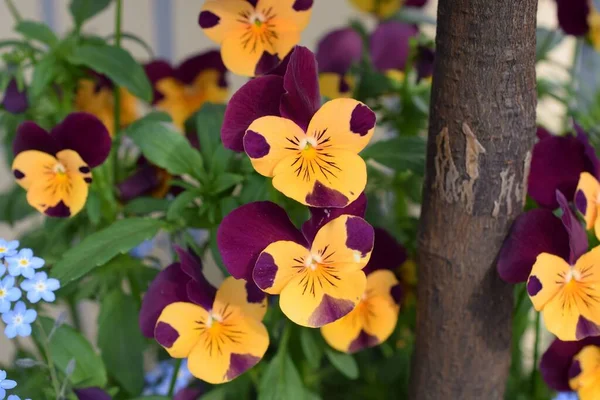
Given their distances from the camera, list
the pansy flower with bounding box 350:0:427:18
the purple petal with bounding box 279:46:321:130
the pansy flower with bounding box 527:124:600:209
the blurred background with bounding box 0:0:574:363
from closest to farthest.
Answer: the purple petal with bounding box 279:46:321:130, the pansy flower with bounding box 527:124:600:209, the pansy flower with bounding box 350:0:427:18, the blurred background with bounding box 0:0:574:363

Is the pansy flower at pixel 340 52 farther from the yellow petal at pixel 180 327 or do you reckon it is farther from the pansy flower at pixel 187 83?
the yellow petal at pixel 180 327

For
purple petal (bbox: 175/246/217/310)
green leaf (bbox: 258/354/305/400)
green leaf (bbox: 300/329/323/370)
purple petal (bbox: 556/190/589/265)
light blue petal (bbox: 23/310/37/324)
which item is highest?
purple petal (bbox: 556/190/589/265)

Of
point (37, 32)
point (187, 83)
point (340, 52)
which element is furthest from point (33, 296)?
point (340, 52)

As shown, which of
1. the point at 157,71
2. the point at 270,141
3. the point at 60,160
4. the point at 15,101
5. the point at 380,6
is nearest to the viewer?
the point at 270,141

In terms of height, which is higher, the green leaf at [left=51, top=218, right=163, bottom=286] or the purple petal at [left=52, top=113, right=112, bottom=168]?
the purple petal at [left=52, top=113, right=112, bottom=168]

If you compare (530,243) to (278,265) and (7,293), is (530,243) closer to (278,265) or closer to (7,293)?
(278,265)

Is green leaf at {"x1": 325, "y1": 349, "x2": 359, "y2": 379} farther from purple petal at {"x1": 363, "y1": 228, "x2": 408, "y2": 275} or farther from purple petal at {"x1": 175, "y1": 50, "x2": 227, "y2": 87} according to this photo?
purple petal at {"x1": 175, "y1": 50, "x2": 227, "y2": 87}

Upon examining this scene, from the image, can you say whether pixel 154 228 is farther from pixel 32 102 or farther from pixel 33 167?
pixel 32 102

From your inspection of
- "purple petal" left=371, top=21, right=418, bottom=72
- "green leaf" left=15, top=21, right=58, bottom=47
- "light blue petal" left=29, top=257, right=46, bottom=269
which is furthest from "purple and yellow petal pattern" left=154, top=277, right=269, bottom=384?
"purple petal" left=371, top=21, right=418, bottom=72
